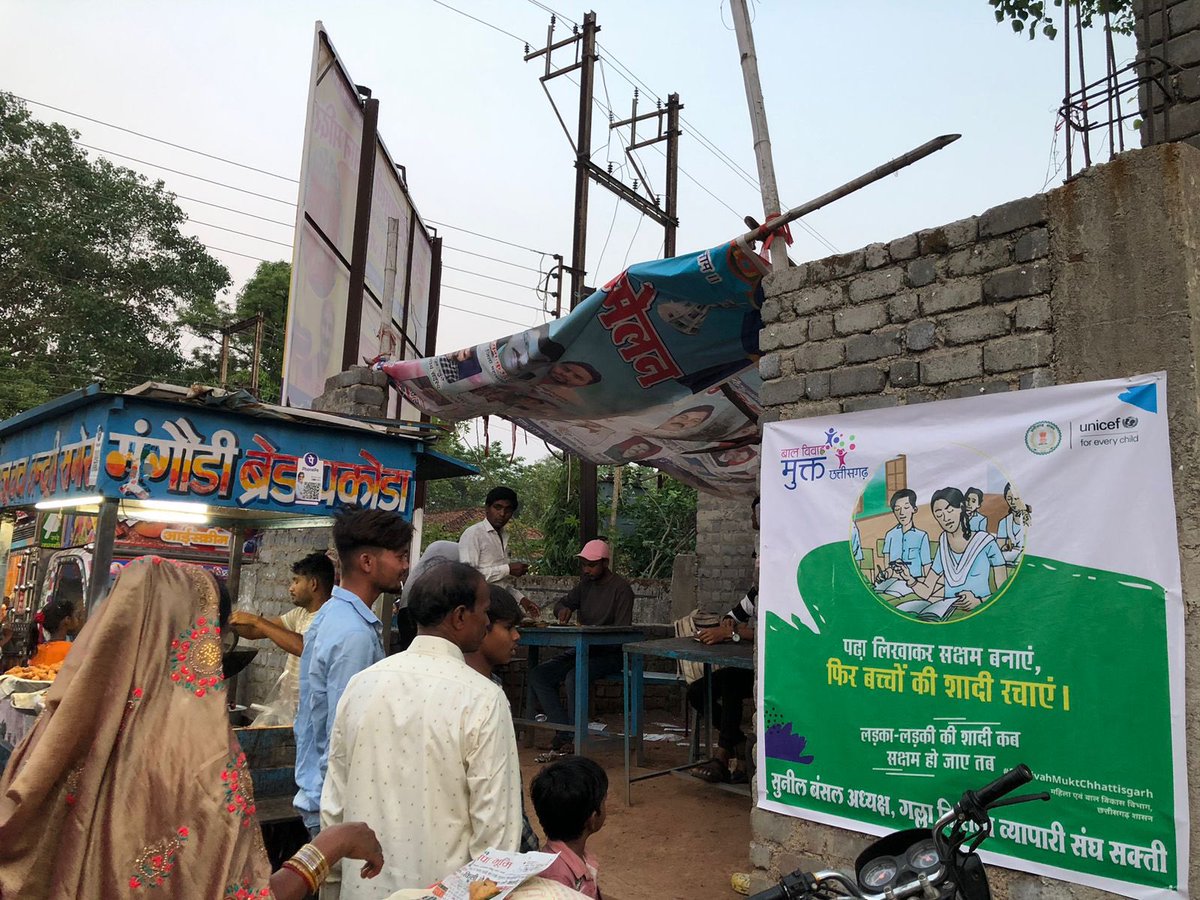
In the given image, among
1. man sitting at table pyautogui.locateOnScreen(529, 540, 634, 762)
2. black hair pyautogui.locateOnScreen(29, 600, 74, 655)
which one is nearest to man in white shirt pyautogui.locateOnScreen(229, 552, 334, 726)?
man sitting at table pyautogui.locateOnScreen(529, 540, 634, 762)

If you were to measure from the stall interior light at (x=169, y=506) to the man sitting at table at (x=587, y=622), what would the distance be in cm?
299

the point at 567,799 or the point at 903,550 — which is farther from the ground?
the point at 903,550

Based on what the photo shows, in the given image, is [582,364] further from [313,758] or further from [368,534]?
[313,758]

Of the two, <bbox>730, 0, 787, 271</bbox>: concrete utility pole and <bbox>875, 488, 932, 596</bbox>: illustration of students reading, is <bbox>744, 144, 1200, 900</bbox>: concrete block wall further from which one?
<bbox>875, 488, 932, 596</bbox>: illustration of students reading

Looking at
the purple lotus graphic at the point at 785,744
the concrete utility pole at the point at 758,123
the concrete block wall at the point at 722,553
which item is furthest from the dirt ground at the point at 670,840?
the concrete block wall at the point at 722,553

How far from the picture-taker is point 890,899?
1.84 meters

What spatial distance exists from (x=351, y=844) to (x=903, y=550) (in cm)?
232

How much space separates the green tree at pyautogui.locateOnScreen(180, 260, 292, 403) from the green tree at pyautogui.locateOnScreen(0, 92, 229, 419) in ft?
1.60

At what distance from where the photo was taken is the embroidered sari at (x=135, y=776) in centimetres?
163

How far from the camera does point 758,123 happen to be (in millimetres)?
4234

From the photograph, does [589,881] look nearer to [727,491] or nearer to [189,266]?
[727,491]

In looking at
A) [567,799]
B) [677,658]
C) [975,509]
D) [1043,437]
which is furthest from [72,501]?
[1043,437]

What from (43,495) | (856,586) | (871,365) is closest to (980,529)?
(856,586)

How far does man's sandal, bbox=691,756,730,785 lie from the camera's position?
5715mm
